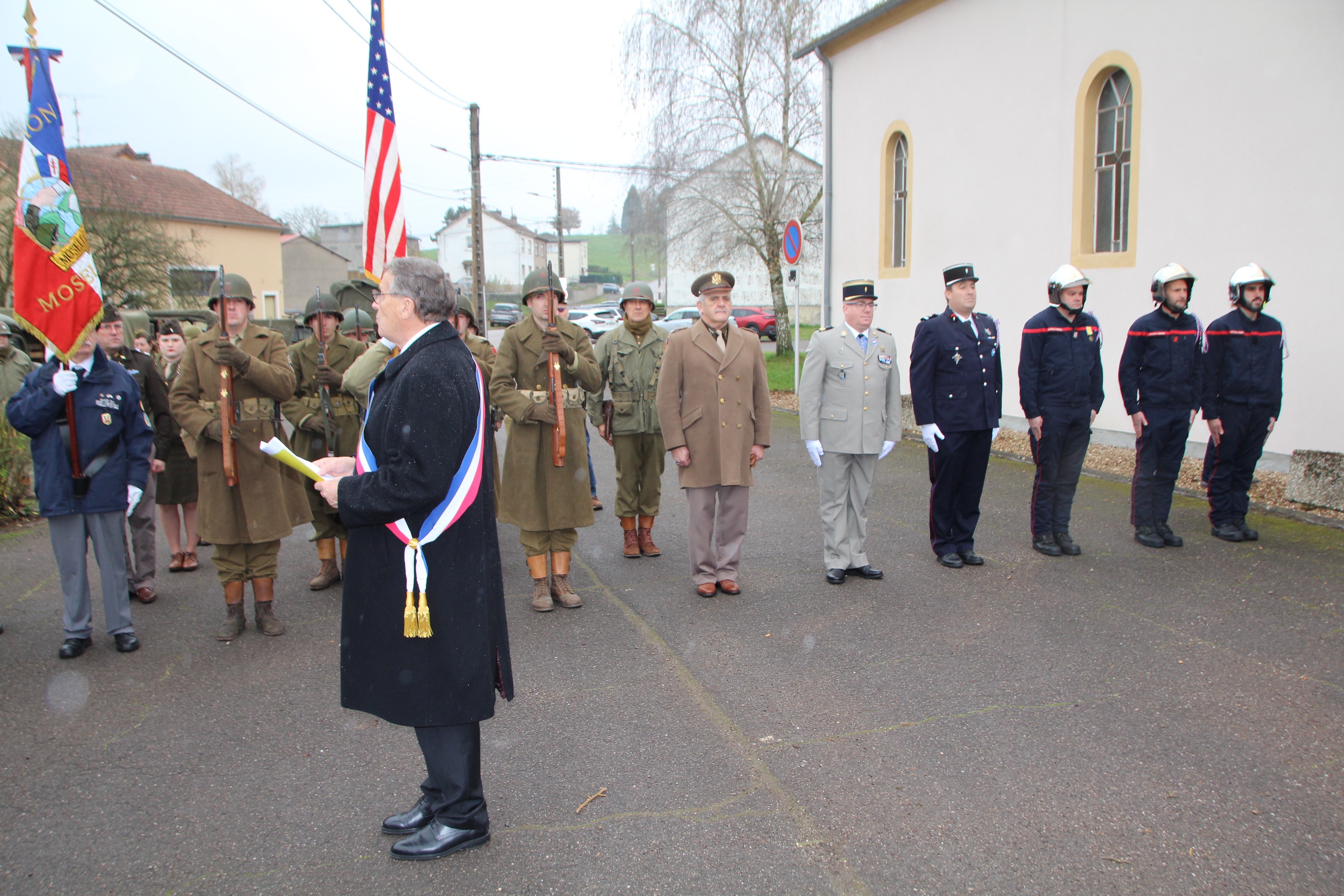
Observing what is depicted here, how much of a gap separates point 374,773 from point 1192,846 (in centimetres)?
300

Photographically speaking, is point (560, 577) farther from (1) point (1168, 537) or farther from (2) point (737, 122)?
(2) point (737, 122)

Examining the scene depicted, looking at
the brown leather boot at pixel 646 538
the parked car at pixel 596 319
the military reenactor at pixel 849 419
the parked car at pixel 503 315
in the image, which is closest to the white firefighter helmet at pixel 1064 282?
the military reenactor at pixel 849 419

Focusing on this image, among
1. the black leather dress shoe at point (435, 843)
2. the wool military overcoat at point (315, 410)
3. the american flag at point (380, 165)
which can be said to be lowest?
the black leather dress shoe at point (435, 843)

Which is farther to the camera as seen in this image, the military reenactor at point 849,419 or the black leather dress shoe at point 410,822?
the military reenactor at point 849,419

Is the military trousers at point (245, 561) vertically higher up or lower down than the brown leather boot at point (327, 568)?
higher up

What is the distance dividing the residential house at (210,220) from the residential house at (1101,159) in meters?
23.7

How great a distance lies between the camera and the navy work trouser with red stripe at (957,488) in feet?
20.9

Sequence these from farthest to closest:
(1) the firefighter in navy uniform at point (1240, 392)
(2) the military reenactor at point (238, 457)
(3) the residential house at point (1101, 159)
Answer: (3) the residential house at point (1101, 159) → (1) the firefighter in navy uniform at point (1240, 392) → (2) the military reenactor at point (238, 457)

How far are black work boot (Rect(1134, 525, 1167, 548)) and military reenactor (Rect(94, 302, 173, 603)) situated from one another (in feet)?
22.6

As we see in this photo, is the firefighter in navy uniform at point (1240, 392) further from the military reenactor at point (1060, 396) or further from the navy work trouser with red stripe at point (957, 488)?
the navy work trouser with red stripe at point (957, 488)

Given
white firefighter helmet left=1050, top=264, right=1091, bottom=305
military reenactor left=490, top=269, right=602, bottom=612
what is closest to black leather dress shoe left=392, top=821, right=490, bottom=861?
military reenactor left=490, top=269, right=602, bottom=612

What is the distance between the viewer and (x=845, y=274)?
16281 millimetres

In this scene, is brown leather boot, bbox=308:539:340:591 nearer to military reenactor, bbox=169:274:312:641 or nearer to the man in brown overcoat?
military reenactor, bbox=169:274:312:641

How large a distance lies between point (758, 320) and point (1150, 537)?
3486cm
